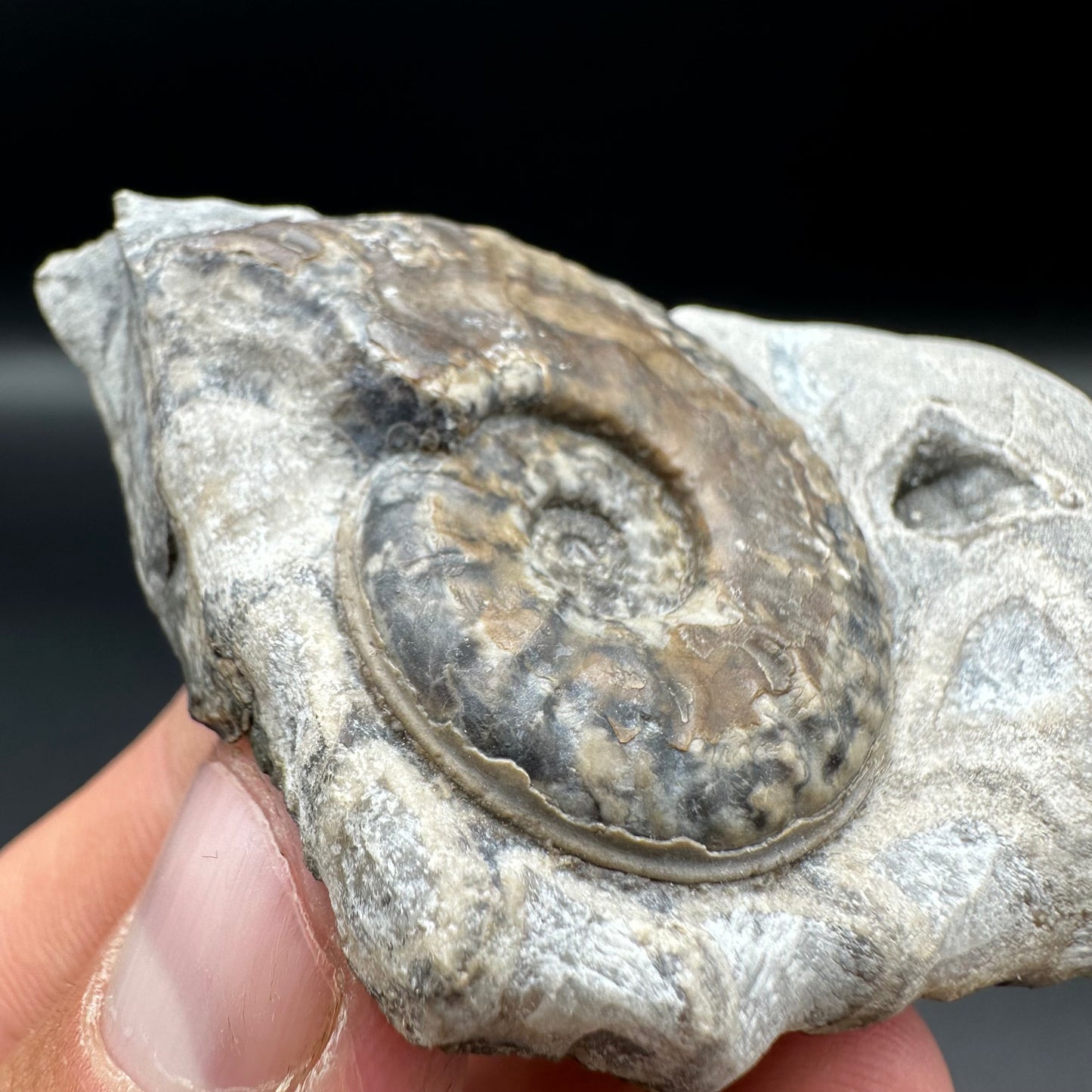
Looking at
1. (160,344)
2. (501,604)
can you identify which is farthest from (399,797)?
(160,344)

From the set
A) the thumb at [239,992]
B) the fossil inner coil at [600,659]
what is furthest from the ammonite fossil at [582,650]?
the thumb at [239,992]

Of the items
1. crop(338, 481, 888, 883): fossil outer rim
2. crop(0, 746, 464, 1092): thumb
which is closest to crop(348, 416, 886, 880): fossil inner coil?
crop(338, 481, 888, 883): fossil outer rim

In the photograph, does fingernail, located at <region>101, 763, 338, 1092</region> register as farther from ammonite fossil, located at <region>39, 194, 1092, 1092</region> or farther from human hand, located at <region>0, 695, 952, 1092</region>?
ammonite fossil, located at <region>39, 194, 1092, 1092</region>

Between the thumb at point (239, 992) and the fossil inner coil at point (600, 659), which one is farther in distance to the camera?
the thumb at point (239, 992)

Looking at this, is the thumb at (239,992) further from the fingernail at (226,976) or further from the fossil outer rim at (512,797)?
→ the fossil outer rim at (512,797)

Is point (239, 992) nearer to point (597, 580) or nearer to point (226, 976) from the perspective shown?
point (226, 976)

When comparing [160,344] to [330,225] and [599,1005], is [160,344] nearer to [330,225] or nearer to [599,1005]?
[330,225]

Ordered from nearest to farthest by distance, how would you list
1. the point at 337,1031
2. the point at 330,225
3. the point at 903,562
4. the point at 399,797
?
the point at 399,797, the point at 337,1031, the point at 330,225, the point at 903,562
